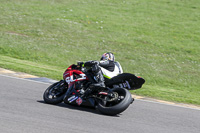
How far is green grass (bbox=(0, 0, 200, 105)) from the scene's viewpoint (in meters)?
16.6

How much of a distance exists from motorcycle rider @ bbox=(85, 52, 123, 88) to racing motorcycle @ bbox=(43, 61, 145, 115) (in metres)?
0.03

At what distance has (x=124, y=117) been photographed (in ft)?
26.9

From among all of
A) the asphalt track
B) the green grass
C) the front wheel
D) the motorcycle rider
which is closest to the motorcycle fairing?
the motorcycle rider

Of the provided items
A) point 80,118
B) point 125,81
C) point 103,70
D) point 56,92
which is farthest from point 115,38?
point 80,118

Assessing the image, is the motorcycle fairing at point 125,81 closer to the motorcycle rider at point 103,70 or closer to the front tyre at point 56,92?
the motorcycle rider at point 103,70

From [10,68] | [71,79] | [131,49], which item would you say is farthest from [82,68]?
[131,49]

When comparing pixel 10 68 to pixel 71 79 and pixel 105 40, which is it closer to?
pixel 71 79

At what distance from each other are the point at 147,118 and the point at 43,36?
17.9m

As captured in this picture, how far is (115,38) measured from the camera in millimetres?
26906

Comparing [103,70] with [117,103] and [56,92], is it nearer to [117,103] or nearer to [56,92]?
[117,103]

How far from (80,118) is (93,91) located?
3.48 ft

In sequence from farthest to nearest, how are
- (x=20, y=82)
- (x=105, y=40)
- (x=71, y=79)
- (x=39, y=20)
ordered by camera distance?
(x=39, y=20) < (x=105, y=40) < (x=20, y=82) < (x=71, y=79)

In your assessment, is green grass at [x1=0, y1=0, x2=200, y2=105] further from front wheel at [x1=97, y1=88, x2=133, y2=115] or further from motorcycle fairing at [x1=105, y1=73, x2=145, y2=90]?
front wheel at [x1=97, y1=88, x2=133, y2=115]

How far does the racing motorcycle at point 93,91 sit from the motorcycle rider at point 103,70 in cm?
3
